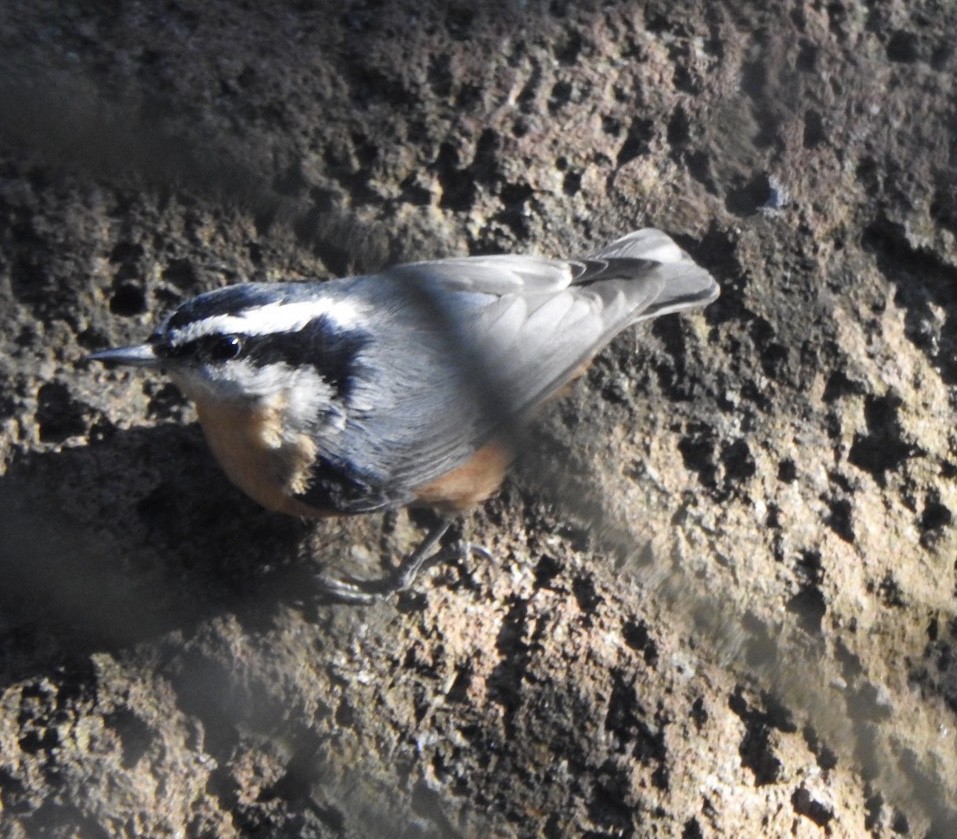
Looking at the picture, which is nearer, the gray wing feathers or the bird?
the bird

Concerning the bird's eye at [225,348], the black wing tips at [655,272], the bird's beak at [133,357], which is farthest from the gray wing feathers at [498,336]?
the bird's beak at [133,357]

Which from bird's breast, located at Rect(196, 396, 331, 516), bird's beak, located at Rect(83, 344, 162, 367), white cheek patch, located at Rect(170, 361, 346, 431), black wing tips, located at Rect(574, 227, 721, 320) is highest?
black wing tips, located at Rect(574, 227, 721, 320)

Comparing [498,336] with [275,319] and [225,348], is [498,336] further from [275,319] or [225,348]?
[225,348]

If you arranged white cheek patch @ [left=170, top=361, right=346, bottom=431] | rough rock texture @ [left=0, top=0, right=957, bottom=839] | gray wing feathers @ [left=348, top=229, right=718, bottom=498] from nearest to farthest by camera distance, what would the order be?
rough rock texture @ [left=0, top=0, right=957, bottom=839]
white cheek patch @ [left=170, top=361, right=346, bottom=431]
gray wing feathers @ [left=348, top=229, right=718, bottom=498]

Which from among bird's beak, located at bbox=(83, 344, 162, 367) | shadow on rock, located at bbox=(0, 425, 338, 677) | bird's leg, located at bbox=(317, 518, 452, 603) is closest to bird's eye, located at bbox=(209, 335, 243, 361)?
bird's beak, located at bbox=(83, 344, 162, 367)

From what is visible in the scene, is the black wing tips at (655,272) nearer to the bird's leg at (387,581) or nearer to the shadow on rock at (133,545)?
the bird's leg at (387,581)

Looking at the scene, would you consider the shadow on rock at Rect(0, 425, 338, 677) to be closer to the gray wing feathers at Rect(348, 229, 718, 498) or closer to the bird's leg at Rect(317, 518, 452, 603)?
the bird's leg at Rect(317, 518, 452, 603)

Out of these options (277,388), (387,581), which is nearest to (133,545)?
(277,388)

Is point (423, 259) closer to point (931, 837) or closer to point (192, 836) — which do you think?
point (192, 836)
